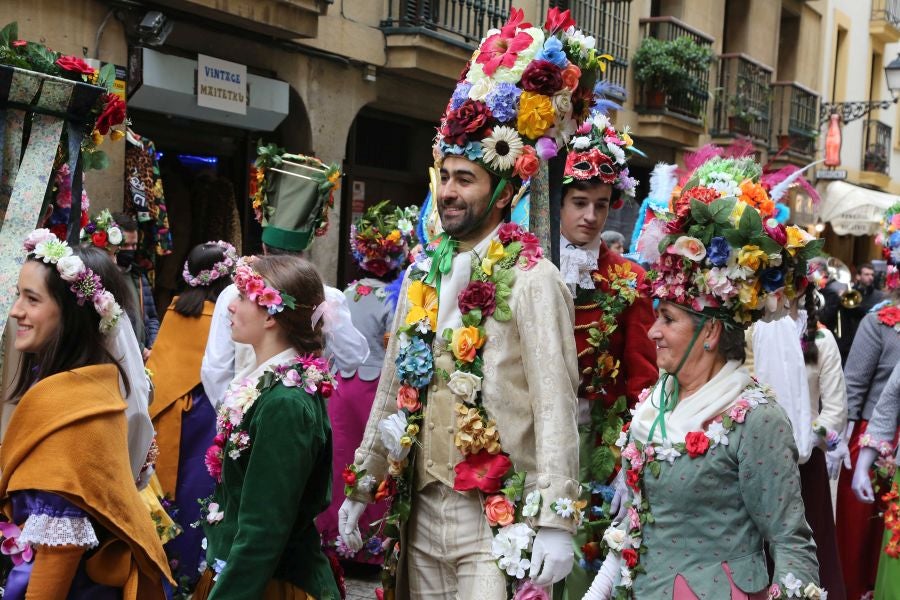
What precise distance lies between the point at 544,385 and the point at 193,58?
812 centimetres

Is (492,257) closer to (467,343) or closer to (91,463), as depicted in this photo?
(467,343)

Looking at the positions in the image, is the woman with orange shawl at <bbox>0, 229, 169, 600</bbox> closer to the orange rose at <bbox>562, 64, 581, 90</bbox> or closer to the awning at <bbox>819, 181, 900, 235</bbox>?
the orange rose at <bbox>562, 64, 581, 90</bbox>

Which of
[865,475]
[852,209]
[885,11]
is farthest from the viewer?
[885,11]

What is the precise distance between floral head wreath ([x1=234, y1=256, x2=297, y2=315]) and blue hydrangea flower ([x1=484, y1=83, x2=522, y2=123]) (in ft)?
3.30

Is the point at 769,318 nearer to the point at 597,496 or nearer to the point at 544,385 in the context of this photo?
the point at 544,385

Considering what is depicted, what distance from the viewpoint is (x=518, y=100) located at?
3.96 metres

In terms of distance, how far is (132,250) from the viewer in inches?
315

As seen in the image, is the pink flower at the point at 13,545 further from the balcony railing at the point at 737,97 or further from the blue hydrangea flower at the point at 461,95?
the balcony railing at the point at 737,97

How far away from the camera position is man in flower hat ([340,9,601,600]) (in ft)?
11.8

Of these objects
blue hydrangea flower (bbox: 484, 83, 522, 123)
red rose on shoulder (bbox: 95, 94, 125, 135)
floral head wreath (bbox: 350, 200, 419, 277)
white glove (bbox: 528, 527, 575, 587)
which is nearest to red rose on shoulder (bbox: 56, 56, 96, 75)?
red rose on shoulder (bbox: 95, 94, 125, 135)

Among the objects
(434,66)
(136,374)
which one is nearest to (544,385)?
(136,374)

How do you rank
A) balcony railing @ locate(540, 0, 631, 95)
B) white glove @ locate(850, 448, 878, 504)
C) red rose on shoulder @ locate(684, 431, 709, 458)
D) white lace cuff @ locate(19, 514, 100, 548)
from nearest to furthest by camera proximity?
white lace cuff @ locate(19, 514, 100, 548), red rose on shoulder @ locate(684, 431, 709, 458), white glove @ locate(850, 448, 878, 504), balcony railing @ locate(540, 0, 631, 95)

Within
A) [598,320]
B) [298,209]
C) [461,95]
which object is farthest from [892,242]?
[461,95]

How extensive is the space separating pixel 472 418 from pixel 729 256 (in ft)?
3.33
